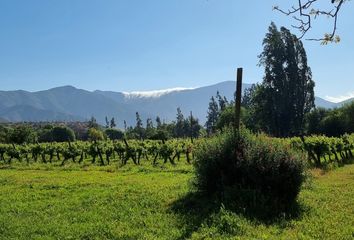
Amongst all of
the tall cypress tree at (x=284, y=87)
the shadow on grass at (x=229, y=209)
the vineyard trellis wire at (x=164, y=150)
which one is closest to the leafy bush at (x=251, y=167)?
the shadow on grass at (x=229, y=209)

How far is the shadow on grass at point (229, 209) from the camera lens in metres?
11.0

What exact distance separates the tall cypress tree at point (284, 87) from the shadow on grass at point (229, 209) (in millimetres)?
56983

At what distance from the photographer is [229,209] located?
1170 cm

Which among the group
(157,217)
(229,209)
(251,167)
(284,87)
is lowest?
(157,217)

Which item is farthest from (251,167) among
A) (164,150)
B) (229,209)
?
(164,150)

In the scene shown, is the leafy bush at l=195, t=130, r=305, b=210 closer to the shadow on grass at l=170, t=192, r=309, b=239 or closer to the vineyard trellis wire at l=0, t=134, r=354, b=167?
the shadow on grass at l=170, t=192, r=309, b=239

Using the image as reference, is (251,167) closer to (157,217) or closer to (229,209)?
(229,209)

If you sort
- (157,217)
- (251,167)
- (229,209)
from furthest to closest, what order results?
(251,167) < (157,217) < (229,209)

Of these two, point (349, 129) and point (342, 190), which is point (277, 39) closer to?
point (349, 129)

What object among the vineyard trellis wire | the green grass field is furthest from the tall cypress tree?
the green grass field

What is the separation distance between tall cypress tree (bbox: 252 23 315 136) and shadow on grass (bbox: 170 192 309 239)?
56983mm

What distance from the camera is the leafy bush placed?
41.8 ft

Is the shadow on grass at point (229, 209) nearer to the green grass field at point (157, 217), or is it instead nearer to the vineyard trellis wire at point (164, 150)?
the green grass field at point (157, 217)

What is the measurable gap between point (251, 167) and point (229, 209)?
1827 mm
